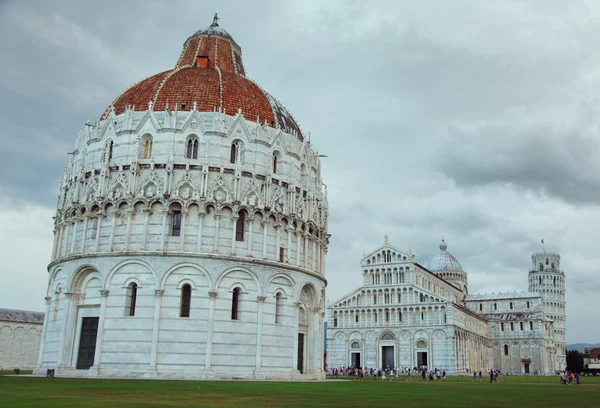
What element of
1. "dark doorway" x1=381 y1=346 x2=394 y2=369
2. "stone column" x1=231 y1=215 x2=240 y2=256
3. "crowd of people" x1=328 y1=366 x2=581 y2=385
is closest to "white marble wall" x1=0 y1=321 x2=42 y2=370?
"crowd of people" x1=328 y1=366 x2=581 y2=385

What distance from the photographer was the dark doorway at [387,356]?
3844 inches

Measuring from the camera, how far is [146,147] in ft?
134

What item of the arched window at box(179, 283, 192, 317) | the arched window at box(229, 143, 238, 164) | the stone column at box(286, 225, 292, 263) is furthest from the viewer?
the stone column at box(286, 225, 292, 263)

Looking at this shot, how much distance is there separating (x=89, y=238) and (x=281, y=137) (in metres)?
15.4

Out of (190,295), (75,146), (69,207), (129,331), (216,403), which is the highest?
(75,146)

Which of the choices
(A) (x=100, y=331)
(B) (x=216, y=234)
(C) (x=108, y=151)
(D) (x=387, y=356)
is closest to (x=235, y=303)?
(B) (x=216, y=234)

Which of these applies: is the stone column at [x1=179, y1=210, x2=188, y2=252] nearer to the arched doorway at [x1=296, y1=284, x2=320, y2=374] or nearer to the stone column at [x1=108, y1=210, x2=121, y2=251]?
the stone column at [x1=108, y1=210, x2=121, y2=251]

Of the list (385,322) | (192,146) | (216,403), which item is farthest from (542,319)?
(216,403)

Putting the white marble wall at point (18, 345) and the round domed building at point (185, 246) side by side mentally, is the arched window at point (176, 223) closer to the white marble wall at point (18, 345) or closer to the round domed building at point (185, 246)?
the round domed building at point (185, 246)

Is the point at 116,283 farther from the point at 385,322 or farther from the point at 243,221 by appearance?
the point at 385,322

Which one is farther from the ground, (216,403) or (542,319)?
(542,319)

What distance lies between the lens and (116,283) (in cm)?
3734

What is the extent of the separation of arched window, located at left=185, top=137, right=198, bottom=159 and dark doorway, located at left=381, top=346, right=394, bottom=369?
222 feet

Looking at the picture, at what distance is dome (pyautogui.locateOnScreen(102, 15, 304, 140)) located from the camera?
4266 cm
